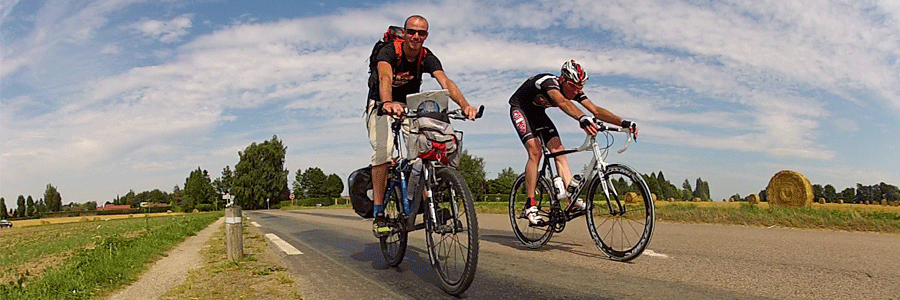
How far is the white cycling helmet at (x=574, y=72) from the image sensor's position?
18.1 ft

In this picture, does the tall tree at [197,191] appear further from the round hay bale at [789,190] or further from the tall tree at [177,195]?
the round hay bale at [789,190]

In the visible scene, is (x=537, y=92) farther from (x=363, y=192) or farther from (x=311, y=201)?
(x=311, y=201)

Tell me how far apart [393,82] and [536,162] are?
1.89 metres

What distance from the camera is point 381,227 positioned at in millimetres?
4660

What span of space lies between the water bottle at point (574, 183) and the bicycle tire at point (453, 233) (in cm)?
193

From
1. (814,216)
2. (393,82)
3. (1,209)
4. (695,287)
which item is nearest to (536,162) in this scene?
(393,82)

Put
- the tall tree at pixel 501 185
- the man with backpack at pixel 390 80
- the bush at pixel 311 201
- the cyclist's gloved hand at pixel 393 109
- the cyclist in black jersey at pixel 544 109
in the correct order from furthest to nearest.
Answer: the bush at pixel 311 201
the tall tree at pixel 501 185
the cyclist in black jersey at pixel 544 109
the man with backpack at pixel 390 80
the cyclist's gloved hand at pixel 393 109

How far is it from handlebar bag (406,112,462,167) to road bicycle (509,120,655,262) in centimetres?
142

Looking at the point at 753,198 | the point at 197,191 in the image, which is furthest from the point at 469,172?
the point at 197,191

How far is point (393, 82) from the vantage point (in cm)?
482

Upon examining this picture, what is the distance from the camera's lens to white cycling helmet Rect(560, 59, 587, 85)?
18.1 ft

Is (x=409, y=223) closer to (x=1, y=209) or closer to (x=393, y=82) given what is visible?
(x=393, y=82)

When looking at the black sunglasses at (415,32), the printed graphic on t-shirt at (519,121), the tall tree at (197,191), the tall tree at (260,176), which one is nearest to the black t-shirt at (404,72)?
the black sunglasses at (415,32)

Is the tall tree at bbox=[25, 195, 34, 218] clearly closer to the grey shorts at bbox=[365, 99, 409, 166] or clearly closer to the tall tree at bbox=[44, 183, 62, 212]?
the tall tree at bbox=[44, 183, 62, 212]
